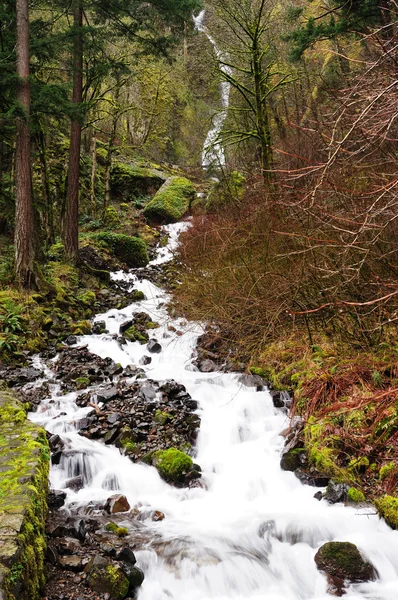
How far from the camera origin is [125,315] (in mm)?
10258

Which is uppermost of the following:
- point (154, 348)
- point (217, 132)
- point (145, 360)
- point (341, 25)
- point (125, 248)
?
point (341, 25)

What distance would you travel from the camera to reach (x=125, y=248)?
1421cm

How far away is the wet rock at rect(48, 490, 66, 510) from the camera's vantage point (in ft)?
13.9

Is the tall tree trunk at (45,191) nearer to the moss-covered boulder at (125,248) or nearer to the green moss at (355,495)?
the moss-covered boulder at (125,248)

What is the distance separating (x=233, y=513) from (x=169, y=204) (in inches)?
577

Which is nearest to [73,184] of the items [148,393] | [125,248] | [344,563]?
[125,248]

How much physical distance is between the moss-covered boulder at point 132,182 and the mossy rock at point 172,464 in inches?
626

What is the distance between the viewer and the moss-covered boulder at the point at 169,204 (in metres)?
17.7

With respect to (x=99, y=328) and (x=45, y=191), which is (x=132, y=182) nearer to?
(x=45, y=191)

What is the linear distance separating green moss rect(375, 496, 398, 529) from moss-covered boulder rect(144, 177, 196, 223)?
587 inches

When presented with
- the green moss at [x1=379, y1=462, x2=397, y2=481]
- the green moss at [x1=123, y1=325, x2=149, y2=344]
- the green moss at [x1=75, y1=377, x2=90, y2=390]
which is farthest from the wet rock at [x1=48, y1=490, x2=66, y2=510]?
the green moss at [x1=123, y1=325, x2=149, y2=344]

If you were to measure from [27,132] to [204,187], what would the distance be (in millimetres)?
14507

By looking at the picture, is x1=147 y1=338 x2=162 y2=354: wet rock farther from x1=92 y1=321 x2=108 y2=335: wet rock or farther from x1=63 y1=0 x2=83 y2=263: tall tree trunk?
x1=63 y1=0 x2=83 y2=263: tall tree trunk

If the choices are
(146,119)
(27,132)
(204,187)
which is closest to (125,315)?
(27,132)
